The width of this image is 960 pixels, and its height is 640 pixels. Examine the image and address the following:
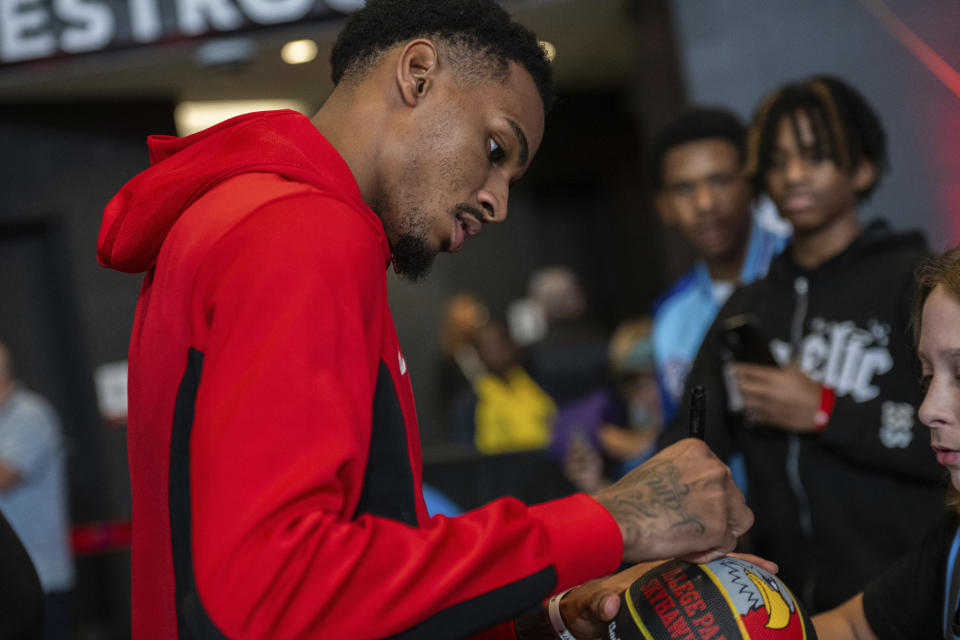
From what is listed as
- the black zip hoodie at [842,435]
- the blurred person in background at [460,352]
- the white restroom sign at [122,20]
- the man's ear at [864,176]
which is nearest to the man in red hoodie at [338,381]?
the black zip hoodie at [842,435]

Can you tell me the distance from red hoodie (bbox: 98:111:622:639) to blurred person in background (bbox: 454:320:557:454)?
5122 millimetres

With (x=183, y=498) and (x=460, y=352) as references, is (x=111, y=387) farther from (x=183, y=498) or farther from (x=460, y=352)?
(x=183, y=498)

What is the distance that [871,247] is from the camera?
2.88 metres

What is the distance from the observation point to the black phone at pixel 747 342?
9.17ft

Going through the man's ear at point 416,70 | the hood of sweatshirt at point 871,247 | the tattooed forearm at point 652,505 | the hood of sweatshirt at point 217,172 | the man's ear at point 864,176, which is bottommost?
the hood of sweatshirt at point 871,247

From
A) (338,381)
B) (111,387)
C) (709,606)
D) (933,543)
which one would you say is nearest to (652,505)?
(709,606)

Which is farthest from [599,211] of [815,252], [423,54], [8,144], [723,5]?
[423,54]

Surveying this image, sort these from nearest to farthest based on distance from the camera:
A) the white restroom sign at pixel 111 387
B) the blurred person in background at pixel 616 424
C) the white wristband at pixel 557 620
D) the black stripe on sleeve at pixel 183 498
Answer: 1. the black stripe on sleeve at pixel 183 498
2. the white wristband at pixel 557 620
3. the blurred person in background at pixel 616 424
4. the white restroom sign at pixel 111 387

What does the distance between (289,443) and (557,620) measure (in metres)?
0.87

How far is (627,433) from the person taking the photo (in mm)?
5102

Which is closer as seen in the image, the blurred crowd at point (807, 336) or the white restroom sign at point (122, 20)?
the blurred crowd at point (807, 336)

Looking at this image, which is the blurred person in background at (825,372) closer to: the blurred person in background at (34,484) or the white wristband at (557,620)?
the white wristband at (557,620)

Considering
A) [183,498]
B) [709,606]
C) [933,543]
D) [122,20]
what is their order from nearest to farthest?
[183,498]
[709,606]
[933,543]
[122,20]

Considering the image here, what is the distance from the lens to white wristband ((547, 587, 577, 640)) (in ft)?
5.76
